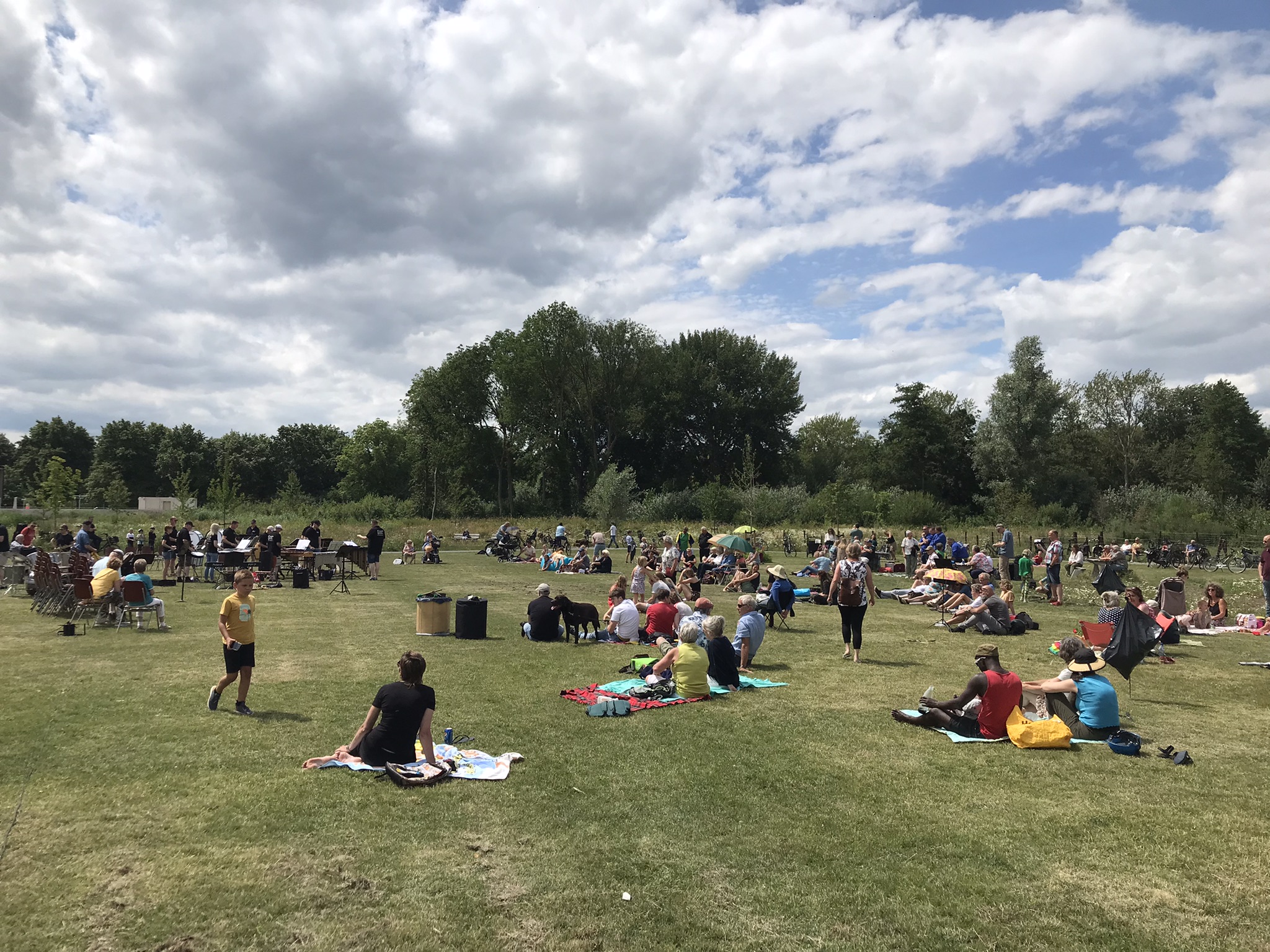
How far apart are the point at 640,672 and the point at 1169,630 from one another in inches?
369

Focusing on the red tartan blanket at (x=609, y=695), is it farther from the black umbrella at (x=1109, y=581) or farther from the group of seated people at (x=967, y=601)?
the black umbrella at (x=1109, y=581)

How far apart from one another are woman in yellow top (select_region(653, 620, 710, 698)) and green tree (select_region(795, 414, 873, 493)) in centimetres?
5498

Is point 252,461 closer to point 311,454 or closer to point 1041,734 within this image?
point 311,454

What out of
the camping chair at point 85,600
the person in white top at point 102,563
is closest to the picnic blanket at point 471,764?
the camping chair at point 85,600

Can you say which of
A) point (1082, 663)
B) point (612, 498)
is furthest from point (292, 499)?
point (1082, 663)

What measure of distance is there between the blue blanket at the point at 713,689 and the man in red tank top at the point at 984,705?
87.0 inches

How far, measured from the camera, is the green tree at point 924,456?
2432 inches

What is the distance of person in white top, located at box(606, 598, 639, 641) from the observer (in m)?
13.3

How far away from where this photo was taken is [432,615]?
13617 mm

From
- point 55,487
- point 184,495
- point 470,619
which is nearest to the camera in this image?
point 470,619

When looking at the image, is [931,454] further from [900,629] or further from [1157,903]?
[1157,903]

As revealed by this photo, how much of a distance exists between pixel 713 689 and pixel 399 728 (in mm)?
4312

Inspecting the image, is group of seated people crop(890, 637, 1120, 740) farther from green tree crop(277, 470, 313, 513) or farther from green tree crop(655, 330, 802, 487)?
green tree crop(655, 330, 802, 487)

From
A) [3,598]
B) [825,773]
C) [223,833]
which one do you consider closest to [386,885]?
[223,833]
